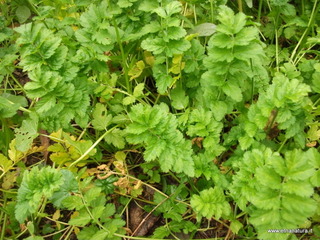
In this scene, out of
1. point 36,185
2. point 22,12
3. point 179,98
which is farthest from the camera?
point 22,12

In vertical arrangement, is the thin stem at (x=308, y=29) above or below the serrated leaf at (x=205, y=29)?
below

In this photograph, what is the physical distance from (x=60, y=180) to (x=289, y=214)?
0.96 m

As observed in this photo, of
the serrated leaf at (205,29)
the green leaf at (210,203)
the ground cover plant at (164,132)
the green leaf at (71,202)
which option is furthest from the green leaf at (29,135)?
the serrated leaf at (205,29)

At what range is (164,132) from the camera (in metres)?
1.58

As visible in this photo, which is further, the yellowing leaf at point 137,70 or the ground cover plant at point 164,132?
the yellowing leaf at point 137,70

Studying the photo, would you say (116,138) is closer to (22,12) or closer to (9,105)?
(9,105)

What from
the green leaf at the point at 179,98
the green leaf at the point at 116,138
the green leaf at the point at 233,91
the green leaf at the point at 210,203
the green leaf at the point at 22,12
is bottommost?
the green leaf at the point at 210,203

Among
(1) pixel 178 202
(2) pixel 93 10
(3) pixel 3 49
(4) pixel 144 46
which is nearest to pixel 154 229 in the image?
(1) pixel 178 202

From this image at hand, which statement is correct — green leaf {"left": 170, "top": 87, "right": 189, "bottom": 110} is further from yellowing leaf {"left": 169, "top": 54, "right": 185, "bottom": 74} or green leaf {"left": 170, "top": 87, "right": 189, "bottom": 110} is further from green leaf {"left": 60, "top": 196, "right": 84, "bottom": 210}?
green leaf {"left": 60, "top": 196, "right": 84, "bottom": 210}

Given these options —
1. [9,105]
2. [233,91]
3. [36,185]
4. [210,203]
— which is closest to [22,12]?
[9,105]

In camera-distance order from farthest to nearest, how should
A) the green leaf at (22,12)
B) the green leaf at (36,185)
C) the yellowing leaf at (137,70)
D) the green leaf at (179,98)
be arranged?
the green leaf at (22,12), the yellowing leaf at (137,70), the green leaf at (179,98), the green leaf at (36,185)

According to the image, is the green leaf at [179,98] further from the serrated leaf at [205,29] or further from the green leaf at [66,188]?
the green leaf at [66,188]

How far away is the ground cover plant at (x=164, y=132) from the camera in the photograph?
1.52m

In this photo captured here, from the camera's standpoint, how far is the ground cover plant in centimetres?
152
